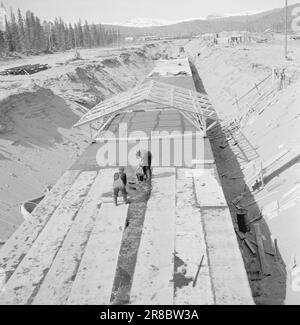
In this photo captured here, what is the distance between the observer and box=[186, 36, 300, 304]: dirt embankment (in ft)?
27.2

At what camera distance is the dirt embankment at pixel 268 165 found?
8297mm

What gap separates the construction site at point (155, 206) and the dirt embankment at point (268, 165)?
0.14ft

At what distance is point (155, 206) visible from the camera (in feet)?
29.3

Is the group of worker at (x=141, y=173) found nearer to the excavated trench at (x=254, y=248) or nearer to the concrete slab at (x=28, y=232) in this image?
the concrete slab at (x=28, y=232)

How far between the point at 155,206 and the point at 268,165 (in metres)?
4.87

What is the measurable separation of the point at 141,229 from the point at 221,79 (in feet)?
80.8

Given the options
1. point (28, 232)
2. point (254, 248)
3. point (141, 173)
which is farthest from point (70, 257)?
point (254, 248)

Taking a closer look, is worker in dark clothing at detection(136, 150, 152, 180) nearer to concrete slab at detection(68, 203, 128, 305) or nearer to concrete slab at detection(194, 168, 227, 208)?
concrete slab at detection(194, 168, 227, 208)

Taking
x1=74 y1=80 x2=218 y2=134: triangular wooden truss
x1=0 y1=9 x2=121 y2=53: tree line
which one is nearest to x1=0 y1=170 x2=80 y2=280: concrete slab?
x1=74 y1=80 x2=218 y2=134: triangular wooden truss

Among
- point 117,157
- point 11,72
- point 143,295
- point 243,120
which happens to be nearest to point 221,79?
point 243,120

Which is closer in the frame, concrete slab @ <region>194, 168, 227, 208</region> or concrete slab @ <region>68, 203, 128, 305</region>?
concrete slab @ <region>68, 203, 128, 305</region>

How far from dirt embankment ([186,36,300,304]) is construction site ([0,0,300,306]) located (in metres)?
0.04

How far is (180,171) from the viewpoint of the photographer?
11.0 metres

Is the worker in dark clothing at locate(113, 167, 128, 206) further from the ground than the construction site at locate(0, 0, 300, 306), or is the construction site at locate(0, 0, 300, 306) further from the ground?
the worker in dark clothing at locate(113, 167, 128, 206)
